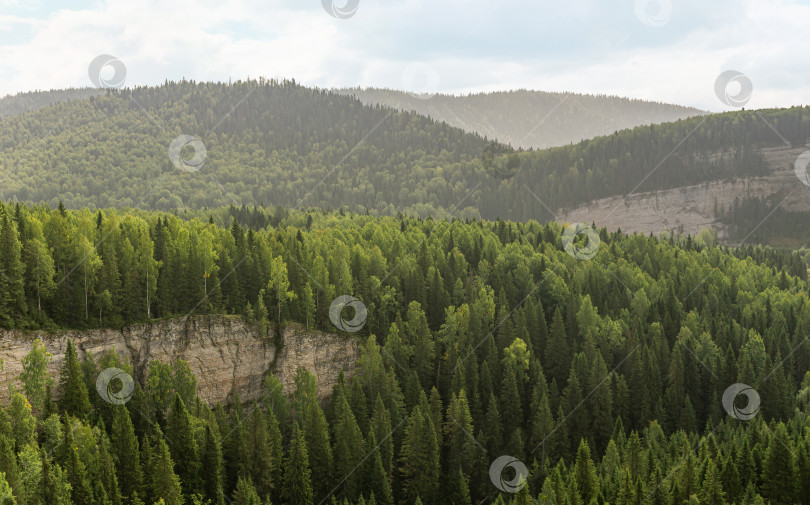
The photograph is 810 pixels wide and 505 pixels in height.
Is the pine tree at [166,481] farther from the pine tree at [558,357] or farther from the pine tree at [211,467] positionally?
the pine tree at [558,357]

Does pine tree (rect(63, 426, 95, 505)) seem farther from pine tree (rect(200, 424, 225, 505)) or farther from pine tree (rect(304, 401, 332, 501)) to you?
pine tree (rect(304, 401, 332, 501))

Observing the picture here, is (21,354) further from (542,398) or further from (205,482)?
(542,398)

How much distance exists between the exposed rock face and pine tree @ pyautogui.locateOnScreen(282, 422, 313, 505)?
24270mm

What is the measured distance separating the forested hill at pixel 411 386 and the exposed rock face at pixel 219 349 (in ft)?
6.90

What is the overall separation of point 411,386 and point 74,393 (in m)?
50.8

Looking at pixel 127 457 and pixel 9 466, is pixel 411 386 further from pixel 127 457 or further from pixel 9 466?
pixel 9 466

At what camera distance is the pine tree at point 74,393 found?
3893 inches

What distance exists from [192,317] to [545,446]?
2179 inches

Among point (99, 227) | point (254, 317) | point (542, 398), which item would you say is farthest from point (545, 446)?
point (99, 227)

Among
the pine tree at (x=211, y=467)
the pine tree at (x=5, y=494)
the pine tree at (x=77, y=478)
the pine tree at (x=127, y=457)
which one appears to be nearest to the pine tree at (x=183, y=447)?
the pine tree at (x=211, y=467)

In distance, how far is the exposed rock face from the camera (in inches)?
4348

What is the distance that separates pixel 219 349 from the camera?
124188 millimetres

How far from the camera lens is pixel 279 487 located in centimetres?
10450

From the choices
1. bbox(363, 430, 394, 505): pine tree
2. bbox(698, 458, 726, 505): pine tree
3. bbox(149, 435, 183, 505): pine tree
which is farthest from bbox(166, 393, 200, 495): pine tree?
bbox(698, 458, 726, 505): pine tree
